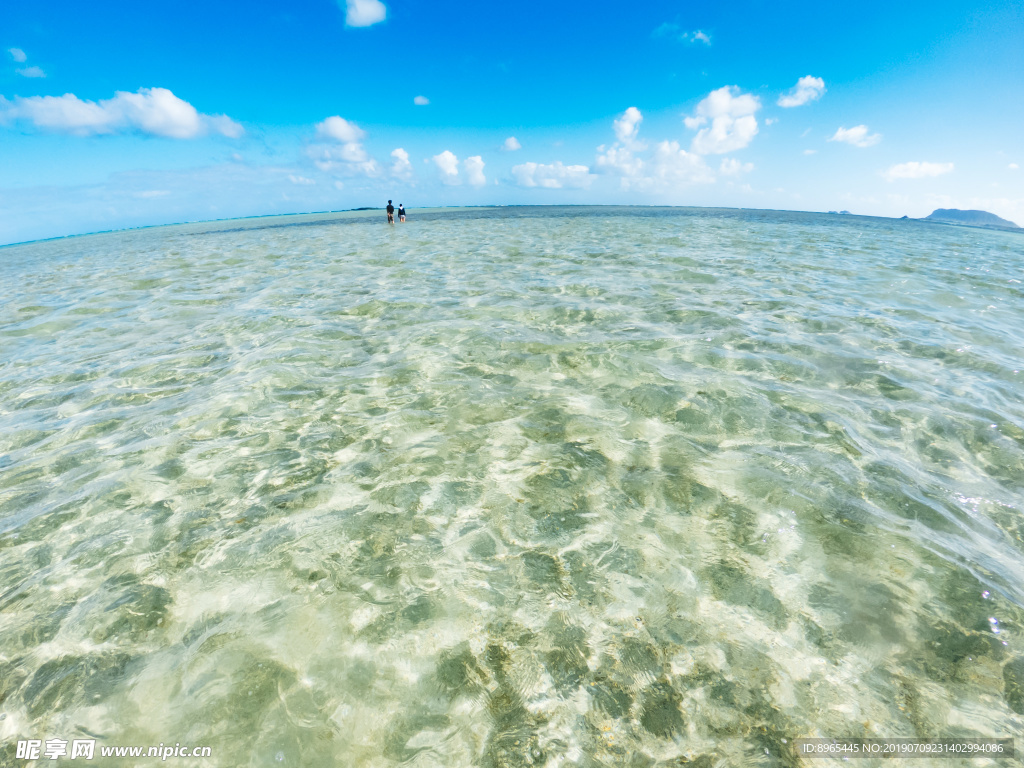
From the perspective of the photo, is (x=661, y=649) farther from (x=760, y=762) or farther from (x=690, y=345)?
(x=690, y=345)

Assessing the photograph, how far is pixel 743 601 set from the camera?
136 inches

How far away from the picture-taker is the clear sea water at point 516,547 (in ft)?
8.96

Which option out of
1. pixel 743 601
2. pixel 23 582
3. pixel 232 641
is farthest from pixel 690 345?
pixel 23 582

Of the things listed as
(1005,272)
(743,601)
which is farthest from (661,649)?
(1005,272)

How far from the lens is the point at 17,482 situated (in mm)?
5051

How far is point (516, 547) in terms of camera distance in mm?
4008

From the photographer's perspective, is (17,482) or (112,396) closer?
(17,482)

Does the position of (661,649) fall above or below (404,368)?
below

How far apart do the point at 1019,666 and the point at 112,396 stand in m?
11.0

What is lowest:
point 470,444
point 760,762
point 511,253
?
point 760,762

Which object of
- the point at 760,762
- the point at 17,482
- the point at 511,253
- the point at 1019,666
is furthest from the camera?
the point at 511,253

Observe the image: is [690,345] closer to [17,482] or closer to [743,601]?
[743,601]

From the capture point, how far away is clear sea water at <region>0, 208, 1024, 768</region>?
273 cm

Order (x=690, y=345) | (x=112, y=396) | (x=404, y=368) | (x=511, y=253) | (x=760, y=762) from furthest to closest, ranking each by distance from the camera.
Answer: (x=511, y=253) → (x=690, y=345) → (x=404, y=368) → (x=112, y=396) → (x=760, y=762)
